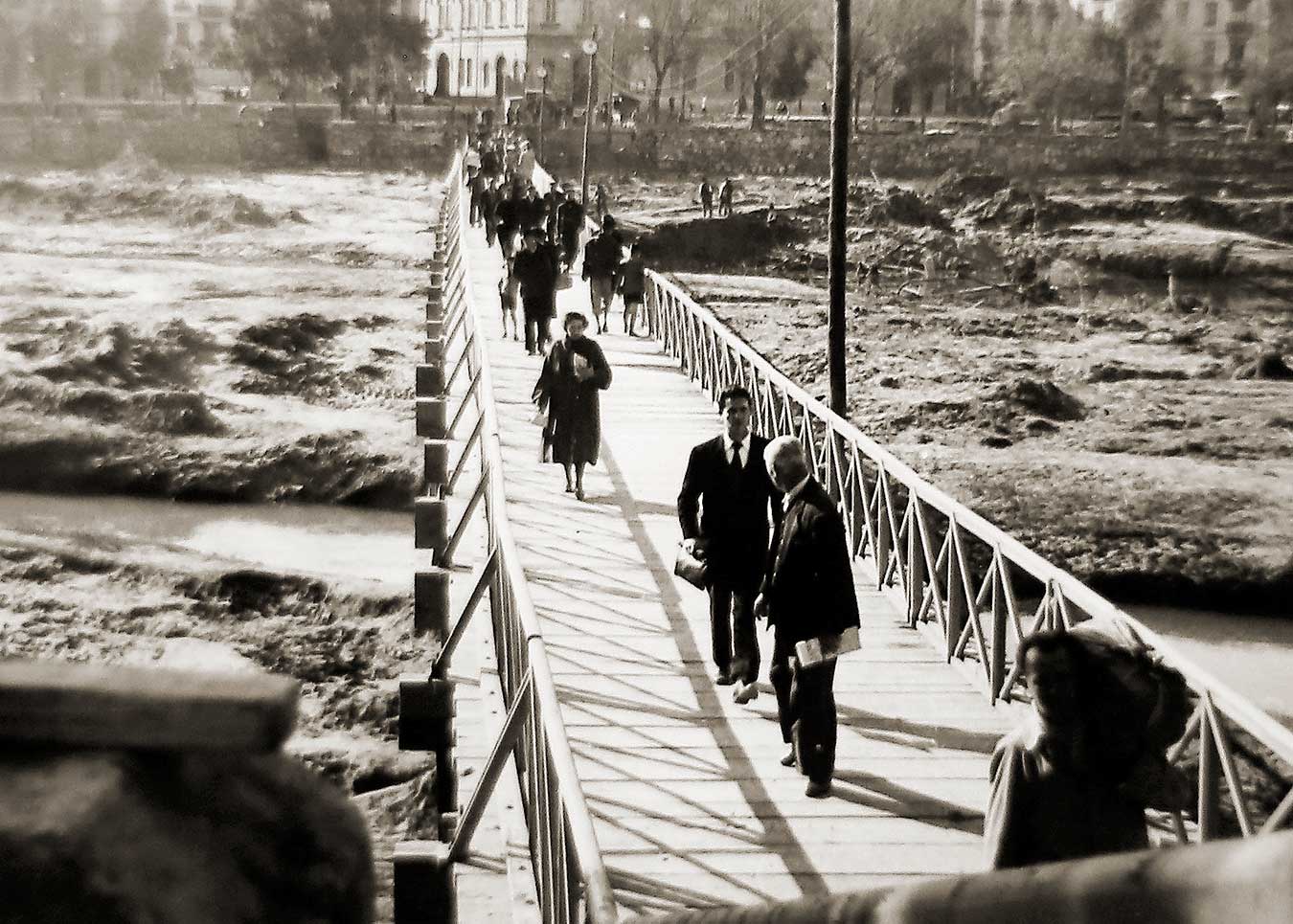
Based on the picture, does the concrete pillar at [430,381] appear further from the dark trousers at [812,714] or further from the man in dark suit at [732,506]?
the dark trousers at [812,714]

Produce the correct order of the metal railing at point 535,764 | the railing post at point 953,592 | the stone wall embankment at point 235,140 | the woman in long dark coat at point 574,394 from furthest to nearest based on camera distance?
the stone wall embankment at point 235,140 < the woman in long dark coat at point 574,394 < the railing post at point 953,592 < the metal railing at point 535,764

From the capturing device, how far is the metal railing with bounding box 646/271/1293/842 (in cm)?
557

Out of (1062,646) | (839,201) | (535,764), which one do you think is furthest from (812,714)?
(839,201)

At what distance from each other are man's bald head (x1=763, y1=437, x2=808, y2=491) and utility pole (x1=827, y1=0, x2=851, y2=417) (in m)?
8.93

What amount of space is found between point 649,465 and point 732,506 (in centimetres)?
648

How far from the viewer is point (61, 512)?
30.5 metres

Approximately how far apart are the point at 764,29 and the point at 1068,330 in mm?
31100

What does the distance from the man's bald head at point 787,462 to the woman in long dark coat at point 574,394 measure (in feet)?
17.9

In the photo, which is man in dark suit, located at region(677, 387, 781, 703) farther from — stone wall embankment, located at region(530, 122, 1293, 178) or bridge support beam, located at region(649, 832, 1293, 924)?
stone wall embankment, located at region(530, 122, 1293, 178)

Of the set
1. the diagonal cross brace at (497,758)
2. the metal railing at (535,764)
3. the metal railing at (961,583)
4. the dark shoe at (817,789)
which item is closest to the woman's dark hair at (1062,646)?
the metal railing at (961,583)

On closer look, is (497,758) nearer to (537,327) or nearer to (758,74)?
(537,327)

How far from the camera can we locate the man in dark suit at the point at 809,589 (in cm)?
662

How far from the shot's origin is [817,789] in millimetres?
6984

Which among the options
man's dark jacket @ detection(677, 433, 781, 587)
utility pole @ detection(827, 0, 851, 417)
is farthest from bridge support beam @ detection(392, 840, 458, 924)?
utility pole @ detection(827, 0, 851, 417)
